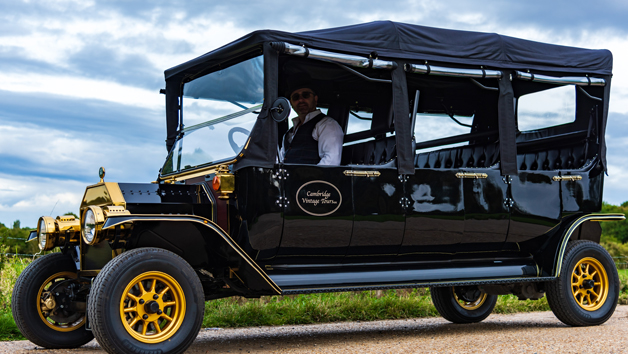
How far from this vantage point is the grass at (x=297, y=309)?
773 cm

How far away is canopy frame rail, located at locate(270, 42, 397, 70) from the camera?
5730mm

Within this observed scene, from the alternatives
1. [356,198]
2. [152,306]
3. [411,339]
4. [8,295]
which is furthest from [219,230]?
[8,295]

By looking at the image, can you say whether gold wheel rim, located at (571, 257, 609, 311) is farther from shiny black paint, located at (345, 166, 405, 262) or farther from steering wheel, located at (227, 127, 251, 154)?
steering wheel, located at (227, 127, 251, 154)

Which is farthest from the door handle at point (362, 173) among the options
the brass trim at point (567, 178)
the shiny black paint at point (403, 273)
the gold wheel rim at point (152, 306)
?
the brass trim at point (567, 178)

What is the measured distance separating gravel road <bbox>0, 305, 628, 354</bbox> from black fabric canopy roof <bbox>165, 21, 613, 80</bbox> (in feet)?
8.87

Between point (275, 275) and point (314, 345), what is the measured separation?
760 mm

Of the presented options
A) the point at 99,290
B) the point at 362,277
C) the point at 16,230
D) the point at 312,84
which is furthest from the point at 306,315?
the point at 16,230

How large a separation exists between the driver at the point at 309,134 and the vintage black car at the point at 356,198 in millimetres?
158

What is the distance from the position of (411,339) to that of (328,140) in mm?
2120

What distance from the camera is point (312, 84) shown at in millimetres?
6887

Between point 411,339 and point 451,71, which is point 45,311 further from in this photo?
point 451,71

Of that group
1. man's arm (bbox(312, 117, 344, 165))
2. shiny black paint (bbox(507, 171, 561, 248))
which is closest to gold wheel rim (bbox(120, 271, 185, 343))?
man's arm (bbox(312, 117, 344, 165))

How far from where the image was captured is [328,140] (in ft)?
21.6

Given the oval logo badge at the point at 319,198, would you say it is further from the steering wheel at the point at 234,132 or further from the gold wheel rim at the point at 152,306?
the gold wheel rim at the point at 152,306
